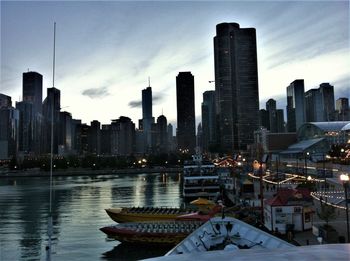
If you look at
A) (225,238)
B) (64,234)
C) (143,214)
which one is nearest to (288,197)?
(225,238)

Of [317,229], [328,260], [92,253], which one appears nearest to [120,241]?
[92,253]

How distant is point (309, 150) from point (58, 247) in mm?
110107

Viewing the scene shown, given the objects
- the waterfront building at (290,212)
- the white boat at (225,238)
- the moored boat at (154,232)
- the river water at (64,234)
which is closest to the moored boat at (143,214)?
the river water at (64,234)

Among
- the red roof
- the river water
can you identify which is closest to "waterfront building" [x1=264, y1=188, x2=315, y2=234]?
the red roof

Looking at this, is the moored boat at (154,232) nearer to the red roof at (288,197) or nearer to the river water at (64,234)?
the river water at (64,234)

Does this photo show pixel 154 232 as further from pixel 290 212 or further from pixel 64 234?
pixel 290 212

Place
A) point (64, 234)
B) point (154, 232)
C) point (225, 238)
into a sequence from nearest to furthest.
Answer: point (225, 238) → point (154, 232) → point (64, 234)

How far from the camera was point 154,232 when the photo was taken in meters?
36.4

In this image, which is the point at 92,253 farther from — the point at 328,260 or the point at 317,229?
the point at 328,260

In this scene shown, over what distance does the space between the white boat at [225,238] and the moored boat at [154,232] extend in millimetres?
16094

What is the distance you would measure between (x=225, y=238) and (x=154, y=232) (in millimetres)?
17664

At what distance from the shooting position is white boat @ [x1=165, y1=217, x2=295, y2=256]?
60.7 ft

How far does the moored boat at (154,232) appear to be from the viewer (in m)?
35.8

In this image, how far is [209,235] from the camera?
65.0 ft
